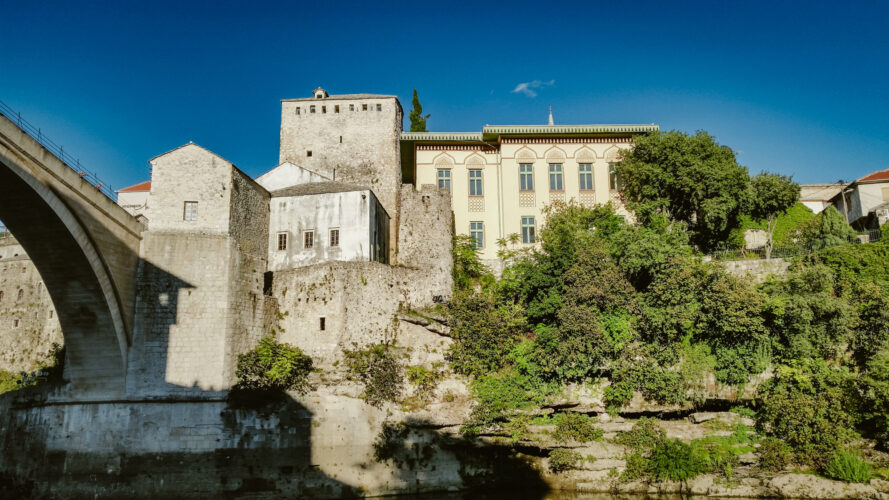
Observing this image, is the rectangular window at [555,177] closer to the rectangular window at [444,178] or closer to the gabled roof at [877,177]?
the rectangular window at [444,178]

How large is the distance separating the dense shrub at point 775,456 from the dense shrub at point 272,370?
15.7 metres

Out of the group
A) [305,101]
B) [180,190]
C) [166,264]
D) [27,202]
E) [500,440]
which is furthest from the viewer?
[305,101]

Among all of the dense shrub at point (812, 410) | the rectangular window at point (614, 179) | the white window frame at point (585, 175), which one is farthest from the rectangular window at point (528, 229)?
the dense shrub at point (812, 410)

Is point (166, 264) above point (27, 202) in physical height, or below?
below

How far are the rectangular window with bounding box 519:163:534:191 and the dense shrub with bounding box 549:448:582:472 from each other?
14.9m

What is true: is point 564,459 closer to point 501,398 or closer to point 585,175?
point 501,398

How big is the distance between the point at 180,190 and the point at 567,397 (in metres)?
16.8

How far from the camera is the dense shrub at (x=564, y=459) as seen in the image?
66.5 ft

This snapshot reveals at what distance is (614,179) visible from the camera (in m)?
31.3

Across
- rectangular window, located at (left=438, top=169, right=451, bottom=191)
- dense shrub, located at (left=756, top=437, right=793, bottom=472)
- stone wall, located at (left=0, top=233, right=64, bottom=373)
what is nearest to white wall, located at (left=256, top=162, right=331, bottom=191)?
rectangular window, located at (left=438, top=169, right=451, bottom=191)

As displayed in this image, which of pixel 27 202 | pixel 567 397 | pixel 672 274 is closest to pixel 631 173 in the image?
pixel 672 274

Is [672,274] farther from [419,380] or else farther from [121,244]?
[121,244]

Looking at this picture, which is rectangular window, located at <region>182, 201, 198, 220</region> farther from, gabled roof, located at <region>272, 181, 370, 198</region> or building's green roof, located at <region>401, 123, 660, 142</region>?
building's green roof, located at <region>401, 123, 660, 142</region>

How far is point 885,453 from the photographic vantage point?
18938 millimetres
